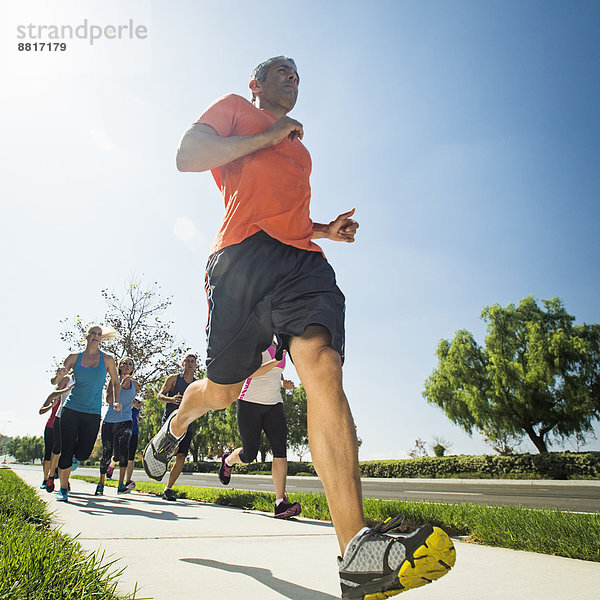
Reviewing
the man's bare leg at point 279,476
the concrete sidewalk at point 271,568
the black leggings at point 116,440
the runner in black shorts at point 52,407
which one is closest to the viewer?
the concrete sidewalk at point 271,568

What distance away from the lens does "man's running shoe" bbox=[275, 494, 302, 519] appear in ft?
14.1

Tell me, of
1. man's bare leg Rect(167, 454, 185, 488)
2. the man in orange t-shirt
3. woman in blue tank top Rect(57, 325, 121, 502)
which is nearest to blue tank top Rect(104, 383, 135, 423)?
man's bare leg Rect(167, 454, 185, 488)

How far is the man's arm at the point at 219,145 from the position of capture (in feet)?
7.06

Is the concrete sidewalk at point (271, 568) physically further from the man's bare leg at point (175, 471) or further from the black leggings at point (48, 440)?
the black leggings at point (48, 440)

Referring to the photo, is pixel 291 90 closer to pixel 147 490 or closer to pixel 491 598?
pixel 491 598

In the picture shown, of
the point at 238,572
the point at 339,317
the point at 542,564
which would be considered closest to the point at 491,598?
the point at 542,564

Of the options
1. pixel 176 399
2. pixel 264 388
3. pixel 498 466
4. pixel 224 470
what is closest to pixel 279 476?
A: pixel 264 388

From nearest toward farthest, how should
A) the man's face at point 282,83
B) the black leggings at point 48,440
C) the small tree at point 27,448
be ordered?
1. the man's face at point 282,83
2. the black leggings at point 48,440
3. the small tree at point 27,448

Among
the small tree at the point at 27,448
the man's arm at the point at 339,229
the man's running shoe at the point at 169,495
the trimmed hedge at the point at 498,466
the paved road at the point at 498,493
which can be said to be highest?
the man's arm at the point at 339,229

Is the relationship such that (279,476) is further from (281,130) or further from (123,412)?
(123,412)

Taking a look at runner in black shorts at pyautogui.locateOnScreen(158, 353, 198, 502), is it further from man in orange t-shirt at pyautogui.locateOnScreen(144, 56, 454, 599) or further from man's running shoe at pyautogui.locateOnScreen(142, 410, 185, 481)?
man in orange t-shirt at pyautogui.locateOnScreen(144, 56, 454, 599)

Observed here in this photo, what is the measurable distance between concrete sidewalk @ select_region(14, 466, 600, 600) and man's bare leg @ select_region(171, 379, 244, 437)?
64 cm

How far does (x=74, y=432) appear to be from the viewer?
5.88 m

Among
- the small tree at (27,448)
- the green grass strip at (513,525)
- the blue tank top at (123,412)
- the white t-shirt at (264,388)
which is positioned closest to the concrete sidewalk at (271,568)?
the green grass strip at (513,525)
